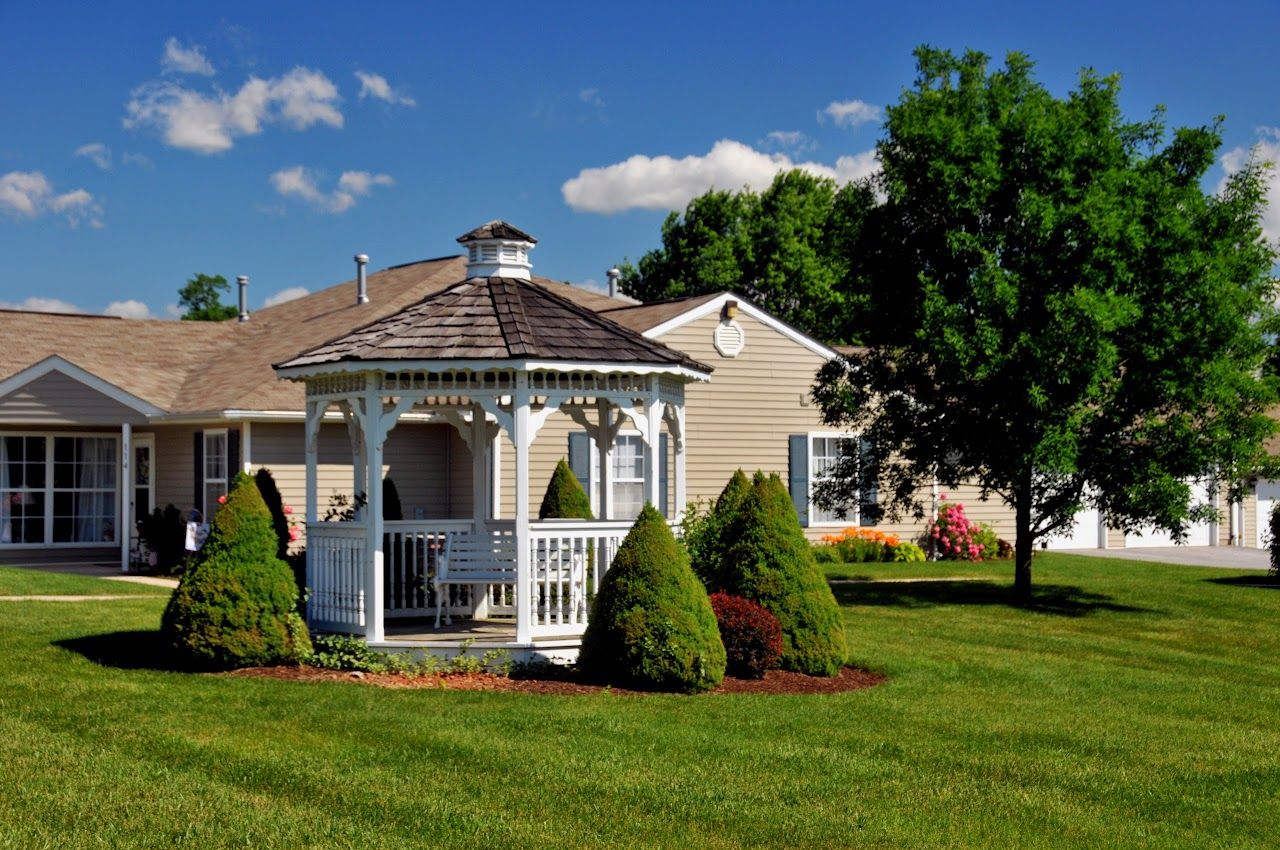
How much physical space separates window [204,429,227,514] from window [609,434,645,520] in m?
6.52

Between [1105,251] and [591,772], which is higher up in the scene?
[1105,251]

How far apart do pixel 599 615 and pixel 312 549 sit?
346cm

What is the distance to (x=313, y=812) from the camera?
7.86m

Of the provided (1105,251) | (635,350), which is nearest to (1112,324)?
(1105,251)

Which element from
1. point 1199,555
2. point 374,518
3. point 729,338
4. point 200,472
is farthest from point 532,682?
point 1199,555

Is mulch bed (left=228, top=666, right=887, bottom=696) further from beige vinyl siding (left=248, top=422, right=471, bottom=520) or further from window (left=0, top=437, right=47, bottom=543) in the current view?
window (left=0, top=437, right=47, bottom=543)

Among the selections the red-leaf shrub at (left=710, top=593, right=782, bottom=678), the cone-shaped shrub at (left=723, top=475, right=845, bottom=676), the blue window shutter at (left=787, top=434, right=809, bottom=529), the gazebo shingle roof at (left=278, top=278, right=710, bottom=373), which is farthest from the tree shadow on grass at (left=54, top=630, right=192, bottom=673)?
the blue window shutter at (left=787, top=434, right=809, bottom=529)

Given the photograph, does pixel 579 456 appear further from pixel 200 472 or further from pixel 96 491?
pixel 96 491

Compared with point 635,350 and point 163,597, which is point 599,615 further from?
point 163,597

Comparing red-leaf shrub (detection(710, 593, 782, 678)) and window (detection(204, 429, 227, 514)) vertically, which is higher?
window (detection(204, 429, 227, 514))

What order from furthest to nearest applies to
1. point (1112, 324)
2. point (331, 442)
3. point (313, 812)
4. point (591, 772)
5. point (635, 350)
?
point (331, 442), point (1112, 324), point (635, 350), point (591, 772), point (313, 812)

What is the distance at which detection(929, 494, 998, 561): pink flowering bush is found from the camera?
27797 mm

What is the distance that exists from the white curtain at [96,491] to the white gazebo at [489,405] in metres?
12.9

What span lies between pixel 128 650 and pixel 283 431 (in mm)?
9635
